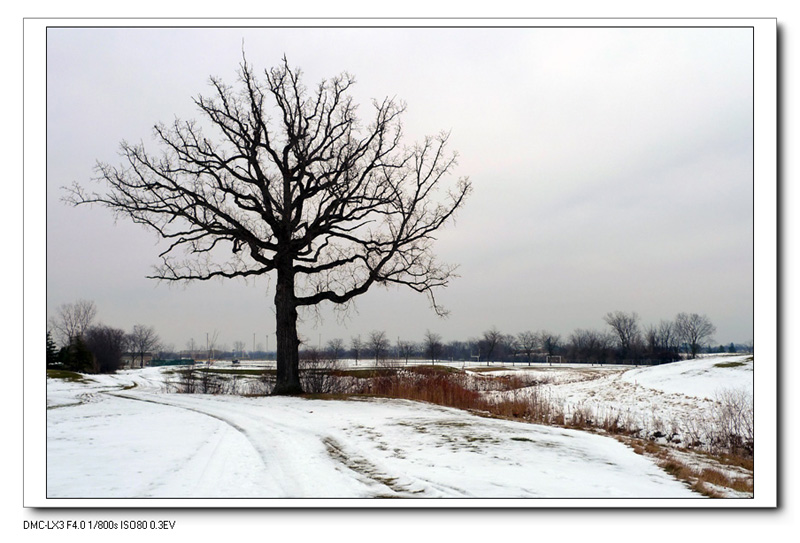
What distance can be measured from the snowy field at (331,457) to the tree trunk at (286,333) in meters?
5.55

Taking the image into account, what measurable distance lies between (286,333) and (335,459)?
1172 cm

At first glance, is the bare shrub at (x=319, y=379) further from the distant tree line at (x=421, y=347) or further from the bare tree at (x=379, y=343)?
the bare tree at (x=379, y=343)

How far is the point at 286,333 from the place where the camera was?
60.6 ft

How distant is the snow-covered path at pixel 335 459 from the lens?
5.79 meters

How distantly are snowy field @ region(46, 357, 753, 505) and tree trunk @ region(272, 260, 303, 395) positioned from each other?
5547 mm

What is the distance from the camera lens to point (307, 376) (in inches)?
995

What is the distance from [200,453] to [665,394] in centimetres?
2051

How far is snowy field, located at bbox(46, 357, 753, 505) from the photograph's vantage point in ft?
19.0

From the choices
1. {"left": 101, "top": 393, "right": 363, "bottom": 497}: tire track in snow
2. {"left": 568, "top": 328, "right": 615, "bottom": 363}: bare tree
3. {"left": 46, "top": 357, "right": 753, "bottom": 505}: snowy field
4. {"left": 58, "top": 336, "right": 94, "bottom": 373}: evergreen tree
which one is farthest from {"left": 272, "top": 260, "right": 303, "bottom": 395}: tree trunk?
{"left": 568, "top": 328, "right": 615, "bottom": 363}: bare tree

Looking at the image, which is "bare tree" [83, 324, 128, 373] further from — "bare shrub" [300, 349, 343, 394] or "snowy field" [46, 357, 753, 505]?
"snowy field" [46, 357, 753, 505]

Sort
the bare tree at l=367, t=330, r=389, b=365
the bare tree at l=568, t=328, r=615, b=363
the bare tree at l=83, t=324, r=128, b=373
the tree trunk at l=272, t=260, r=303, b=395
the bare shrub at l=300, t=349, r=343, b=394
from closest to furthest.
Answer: the tree trunk at l=272, t=260, r=303, b=395 < the bare shrub at l=300, t=349, r=343, b=394 < the bare tree at l=83, t=324, r=128, b=373 < the bare tree at l=367, t=330, r=389, b=365 < the bare tree at l=568, t=328, r=615, b=363

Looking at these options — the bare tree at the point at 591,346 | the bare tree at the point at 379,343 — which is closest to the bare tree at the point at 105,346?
the bare tree at the point at 379,343

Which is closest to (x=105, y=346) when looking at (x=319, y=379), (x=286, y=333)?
(x=319, y=379)
